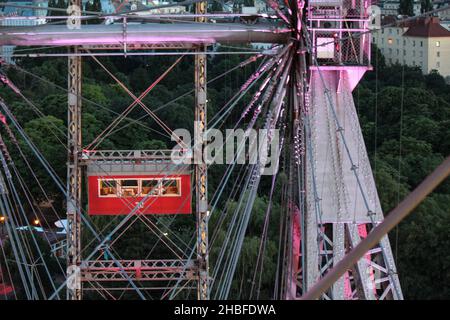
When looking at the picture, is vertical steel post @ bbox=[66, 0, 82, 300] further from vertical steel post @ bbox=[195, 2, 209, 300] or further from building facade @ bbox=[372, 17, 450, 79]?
building facade @ bbox=[372, 17, 450, 79]

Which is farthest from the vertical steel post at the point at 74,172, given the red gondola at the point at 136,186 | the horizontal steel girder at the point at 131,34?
the horizontal steel girder at the point at 131,34

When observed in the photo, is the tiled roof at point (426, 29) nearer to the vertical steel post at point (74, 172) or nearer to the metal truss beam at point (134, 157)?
the metal truss beam at point (134, 157)

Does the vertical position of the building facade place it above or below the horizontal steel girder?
below

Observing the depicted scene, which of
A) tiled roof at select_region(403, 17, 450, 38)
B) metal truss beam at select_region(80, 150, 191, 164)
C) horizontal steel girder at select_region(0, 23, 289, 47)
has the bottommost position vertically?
tiled roof at select_region(403, 17, 450, 38)

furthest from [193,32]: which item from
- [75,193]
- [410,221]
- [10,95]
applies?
[10,95]

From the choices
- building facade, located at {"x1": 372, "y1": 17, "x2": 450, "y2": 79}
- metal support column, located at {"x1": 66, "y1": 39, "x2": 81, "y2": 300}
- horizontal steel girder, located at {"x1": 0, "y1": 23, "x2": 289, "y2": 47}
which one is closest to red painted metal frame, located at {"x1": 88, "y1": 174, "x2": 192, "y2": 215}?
metal support column, located at {"x1": 66, "y1": 39, "x2": 81, "y2": 300}

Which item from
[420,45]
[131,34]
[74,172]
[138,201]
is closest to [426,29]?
[420,45]
